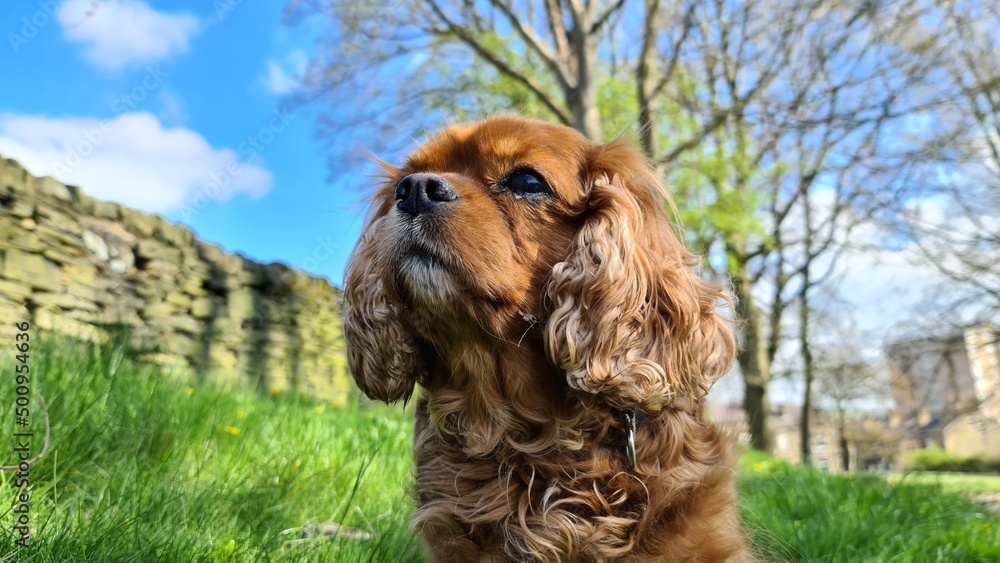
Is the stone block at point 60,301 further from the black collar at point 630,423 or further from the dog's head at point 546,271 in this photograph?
the black collar at point 630,423

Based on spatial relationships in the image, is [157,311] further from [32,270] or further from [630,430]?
[630,430]

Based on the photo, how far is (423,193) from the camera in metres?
2.01

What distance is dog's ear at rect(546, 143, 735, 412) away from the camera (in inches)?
78.7

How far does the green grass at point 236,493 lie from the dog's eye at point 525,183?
131cm

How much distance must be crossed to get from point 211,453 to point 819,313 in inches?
678

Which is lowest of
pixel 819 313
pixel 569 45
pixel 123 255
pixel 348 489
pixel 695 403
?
pixel 348 489

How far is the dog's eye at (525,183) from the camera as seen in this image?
84.3 inches

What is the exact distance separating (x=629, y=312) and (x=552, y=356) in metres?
0.29

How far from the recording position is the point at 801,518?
3852 millimetres

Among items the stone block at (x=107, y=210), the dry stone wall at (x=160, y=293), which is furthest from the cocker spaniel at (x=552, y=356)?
the stone block at (x=107, y=210)

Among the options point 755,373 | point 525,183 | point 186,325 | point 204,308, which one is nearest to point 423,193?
Answer: point 525,183

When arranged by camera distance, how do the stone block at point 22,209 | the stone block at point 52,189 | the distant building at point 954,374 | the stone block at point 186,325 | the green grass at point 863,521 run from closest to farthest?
the green grass at point 863,521
the stone block at point 22,209
the stone block at point 52,189
the stone block at point 186,325
the distant building at point 954,374

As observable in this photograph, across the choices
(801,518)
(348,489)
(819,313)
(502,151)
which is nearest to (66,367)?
(348,489)

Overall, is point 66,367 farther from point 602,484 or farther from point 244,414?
point 602,484
